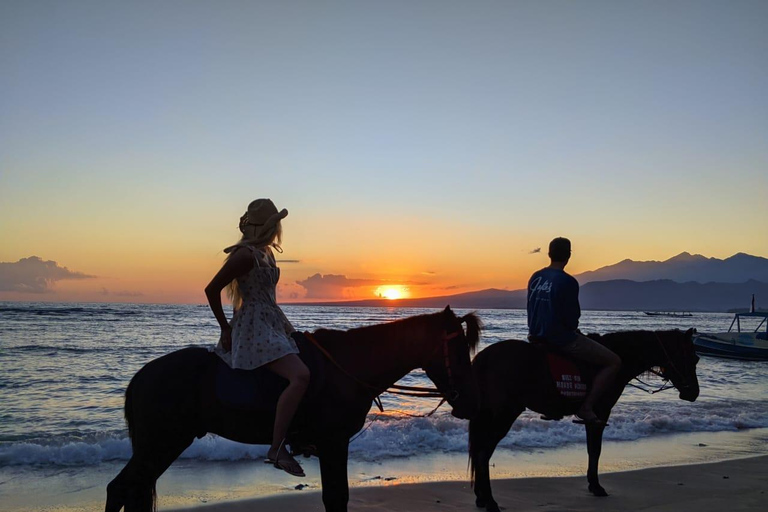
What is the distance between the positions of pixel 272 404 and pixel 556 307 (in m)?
3.63

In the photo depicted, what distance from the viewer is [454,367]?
4605 mm

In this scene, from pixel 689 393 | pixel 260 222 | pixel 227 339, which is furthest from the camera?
pixel 689 393

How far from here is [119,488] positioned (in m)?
4.20

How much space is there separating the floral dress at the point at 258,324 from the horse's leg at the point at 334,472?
29.5 inches

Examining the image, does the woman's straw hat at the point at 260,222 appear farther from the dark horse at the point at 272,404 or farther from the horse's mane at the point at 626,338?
the horse's mane at the point at 626,338

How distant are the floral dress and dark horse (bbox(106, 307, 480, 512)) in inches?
6.0

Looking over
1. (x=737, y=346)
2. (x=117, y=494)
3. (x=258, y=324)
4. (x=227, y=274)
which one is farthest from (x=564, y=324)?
Result: (x=737, y=346)

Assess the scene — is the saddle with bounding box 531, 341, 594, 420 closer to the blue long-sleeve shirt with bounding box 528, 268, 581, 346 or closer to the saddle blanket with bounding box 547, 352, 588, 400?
the saddle blanket with bounding box 547, 352, 588, 400

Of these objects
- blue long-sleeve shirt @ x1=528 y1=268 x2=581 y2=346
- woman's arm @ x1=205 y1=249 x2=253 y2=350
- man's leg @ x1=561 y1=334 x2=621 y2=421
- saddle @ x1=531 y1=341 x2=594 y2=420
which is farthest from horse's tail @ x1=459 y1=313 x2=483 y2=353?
man's leg @ x1=561 y1=334 x2=621 y2=421

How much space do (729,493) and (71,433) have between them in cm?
1016

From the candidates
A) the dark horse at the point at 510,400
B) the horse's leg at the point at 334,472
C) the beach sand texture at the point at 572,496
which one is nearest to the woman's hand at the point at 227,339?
the horse's leg at the point at 334,472

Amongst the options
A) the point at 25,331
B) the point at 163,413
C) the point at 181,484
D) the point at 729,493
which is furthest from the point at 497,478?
the point at 25,331

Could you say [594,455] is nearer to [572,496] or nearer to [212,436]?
[572,496]

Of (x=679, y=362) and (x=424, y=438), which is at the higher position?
(x=679, y=362)
